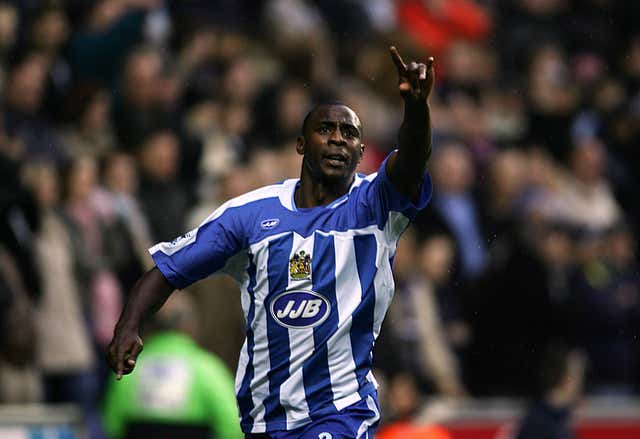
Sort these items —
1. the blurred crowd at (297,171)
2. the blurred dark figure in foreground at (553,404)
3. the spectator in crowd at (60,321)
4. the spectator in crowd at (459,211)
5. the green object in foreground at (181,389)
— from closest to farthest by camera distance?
the blurred dark figure in foreground at (553,404), the green object in foreground at (181,389), the spectator in crowd at (60,321), the blurred crowd at (297,171), the spectator in crowd at (459,211)

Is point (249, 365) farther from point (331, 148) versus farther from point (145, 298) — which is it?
point (331, 148)

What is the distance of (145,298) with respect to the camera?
5773 mm

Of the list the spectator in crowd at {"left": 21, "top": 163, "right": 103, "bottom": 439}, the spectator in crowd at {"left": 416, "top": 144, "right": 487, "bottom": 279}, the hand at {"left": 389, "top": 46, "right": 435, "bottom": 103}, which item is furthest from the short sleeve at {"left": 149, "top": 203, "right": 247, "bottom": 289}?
the spectator in crowd at {"left": 416, "top": 144, "right": 487, "bottom": 279}

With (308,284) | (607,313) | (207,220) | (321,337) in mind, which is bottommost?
(607,313)

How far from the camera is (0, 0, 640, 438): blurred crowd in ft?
31.4

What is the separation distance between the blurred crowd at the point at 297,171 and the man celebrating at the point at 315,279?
310 cm

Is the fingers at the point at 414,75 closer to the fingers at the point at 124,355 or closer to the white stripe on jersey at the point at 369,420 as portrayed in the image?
the white stripe on jersey at the point at 369,420

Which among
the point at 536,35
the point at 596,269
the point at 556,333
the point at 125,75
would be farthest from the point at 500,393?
the point at 536,35

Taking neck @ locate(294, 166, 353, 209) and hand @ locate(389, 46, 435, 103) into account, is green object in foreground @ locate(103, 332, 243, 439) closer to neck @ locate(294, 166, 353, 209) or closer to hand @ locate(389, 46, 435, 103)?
neck @ locate(294, 166, 353, 209)

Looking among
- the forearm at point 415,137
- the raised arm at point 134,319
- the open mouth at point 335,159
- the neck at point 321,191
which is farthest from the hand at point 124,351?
the forearm at point 415,137

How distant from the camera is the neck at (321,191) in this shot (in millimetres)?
5859

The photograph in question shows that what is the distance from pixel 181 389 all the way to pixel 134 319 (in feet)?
9.19

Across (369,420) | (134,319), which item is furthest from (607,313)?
(134,319)

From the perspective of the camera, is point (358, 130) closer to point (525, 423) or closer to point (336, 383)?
point (336, 383)
